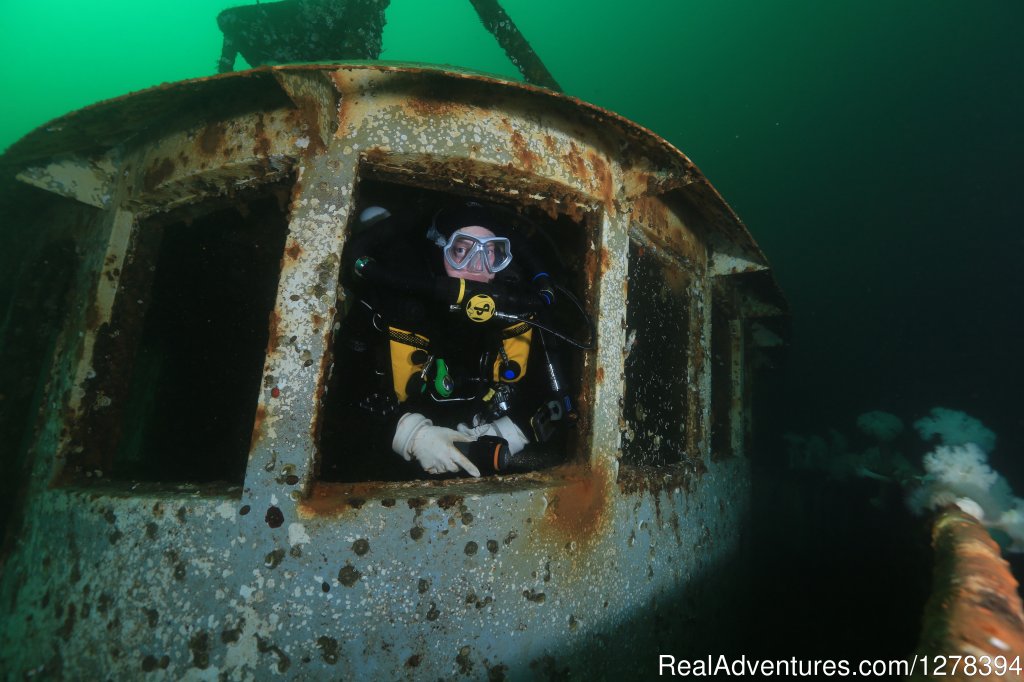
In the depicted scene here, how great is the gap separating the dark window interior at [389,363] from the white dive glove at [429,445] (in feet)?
0.61

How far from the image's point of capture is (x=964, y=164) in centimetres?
1357

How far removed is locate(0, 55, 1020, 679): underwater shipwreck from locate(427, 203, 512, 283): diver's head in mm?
425

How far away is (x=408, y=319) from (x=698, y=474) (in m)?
2.25

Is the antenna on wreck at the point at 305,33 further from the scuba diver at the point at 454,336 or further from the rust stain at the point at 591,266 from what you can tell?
the rust stain at the point at 591,266

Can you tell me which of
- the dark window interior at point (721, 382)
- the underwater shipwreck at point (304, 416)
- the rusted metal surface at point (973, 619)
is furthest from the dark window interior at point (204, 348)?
the dark window interior at point (721, 382)

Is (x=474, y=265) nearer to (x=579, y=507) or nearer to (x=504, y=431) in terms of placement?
(x=504, y=431)

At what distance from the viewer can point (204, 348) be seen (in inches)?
125

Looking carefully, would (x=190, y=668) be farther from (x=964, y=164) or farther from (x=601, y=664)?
(x=964, y=164)

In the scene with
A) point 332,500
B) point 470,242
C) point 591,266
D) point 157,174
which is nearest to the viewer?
point 332,500

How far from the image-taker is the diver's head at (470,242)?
2752 millimetres

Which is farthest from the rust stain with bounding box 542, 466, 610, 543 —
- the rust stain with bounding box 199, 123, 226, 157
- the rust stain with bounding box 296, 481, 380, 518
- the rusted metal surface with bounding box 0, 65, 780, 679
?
the rust stain with bounding box 199, 123, 226, 157

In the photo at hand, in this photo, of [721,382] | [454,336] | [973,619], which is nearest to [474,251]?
[454,336]

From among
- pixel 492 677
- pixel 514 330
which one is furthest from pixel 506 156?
pixel 492 677

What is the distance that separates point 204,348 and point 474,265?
2077 millimetres
